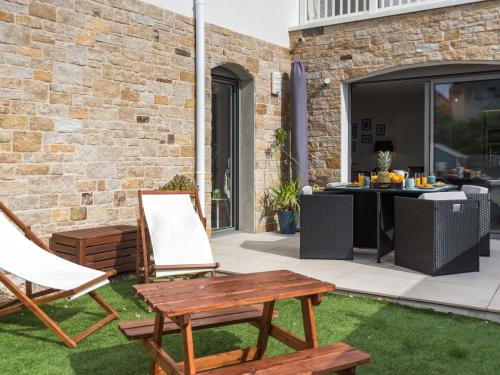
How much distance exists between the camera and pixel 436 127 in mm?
7863

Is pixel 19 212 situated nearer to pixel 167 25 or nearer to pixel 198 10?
pixel 167 25

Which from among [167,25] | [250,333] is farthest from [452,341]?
[167,25]

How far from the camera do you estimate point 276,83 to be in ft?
27.5

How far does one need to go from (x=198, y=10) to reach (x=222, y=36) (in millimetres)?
587

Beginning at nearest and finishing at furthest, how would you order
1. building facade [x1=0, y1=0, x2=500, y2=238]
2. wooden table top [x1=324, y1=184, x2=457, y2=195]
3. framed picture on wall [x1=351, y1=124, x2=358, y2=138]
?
1. building facade [x1=0, y1=0, x2=500, y2=238]
2. wooden table top [x1=324, y1=184, x2=457, y2=195]
3. framed picture on wall [x1=351, y1=124, x2=358, y2=138]

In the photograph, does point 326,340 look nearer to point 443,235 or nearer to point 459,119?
point 443,235

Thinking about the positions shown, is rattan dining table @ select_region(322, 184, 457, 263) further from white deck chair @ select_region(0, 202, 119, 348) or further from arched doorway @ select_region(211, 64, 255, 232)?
white deck chair @ select_region(0, 202, 119, 348)

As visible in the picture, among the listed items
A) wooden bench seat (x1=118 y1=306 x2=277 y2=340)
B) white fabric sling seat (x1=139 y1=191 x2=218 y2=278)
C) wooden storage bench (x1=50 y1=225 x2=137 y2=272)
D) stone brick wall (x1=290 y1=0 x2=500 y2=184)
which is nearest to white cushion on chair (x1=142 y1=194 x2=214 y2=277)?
white fabric sling seat (x1=139 y1=191 x2=218 y2=278)

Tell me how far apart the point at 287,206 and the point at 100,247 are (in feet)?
11.7

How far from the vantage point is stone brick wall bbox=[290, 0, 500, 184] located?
713cm

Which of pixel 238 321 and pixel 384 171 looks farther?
→ pixel 384 171

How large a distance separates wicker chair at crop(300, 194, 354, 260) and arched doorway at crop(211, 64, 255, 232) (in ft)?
7.46

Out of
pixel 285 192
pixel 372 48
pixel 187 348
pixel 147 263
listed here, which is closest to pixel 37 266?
pixel 147 263

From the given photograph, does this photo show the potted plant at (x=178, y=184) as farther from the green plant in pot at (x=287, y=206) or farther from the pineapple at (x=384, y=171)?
the green plant in pot at (x=287, y=206)
